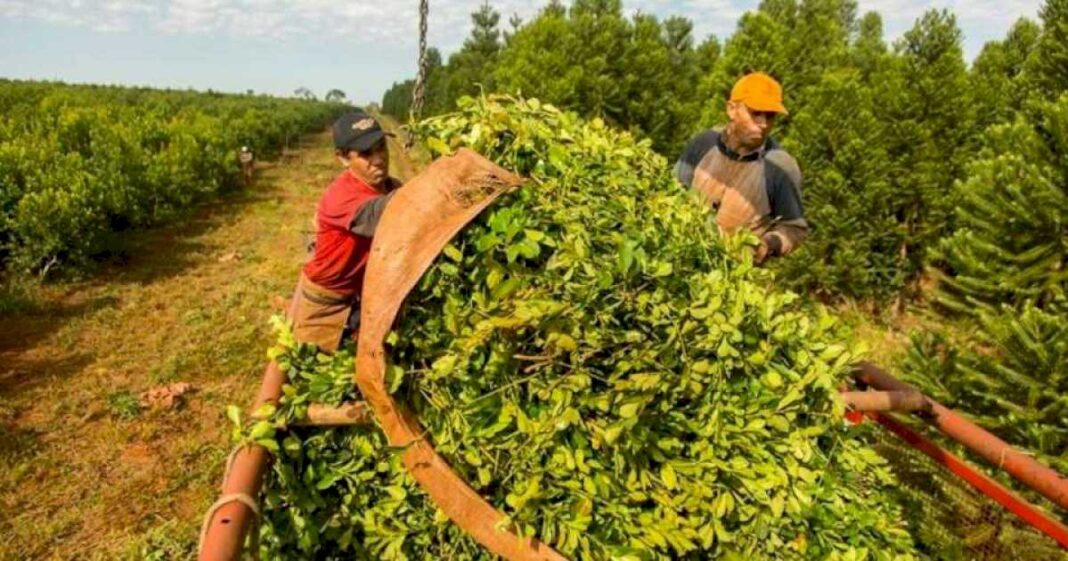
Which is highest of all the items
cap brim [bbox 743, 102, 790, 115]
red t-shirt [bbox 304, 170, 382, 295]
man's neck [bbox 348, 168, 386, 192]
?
cap brim [bbox 743, 102, 790, 115]

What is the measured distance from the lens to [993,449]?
2.42 metres

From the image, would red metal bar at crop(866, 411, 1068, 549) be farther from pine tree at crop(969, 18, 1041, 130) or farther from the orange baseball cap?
pine tree at crop(969, 18, 1041, 130)

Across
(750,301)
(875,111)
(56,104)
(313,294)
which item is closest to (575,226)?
(750,301)

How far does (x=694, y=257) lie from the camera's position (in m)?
2.07

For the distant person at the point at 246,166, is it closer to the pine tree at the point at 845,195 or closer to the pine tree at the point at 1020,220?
the pine tree at the point at 845,195

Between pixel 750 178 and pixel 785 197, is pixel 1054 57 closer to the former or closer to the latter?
pixel 785 197

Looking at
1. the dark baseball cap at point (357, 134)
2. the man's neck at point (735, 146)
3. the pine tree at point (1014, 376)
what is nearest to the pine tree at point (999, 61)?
the pine tree at point (1014, 376)

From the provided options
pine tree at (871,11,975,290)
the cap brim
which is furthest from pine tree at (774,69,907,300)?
the cap brim

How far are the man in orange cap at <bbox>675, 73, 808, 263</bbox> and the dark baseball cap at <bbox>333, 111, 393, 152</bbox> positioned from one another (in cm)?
213

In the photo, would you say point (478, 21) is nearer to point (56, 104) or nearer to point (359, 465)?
point (56, 104)

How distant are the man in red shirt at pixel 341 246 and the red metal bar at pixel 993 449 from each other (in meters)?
2.44

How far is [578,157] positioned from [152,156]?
58.8ft

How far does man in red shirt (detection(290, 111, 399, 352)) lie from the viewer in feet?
10.4

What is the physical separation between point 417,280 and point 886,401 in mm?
2051
